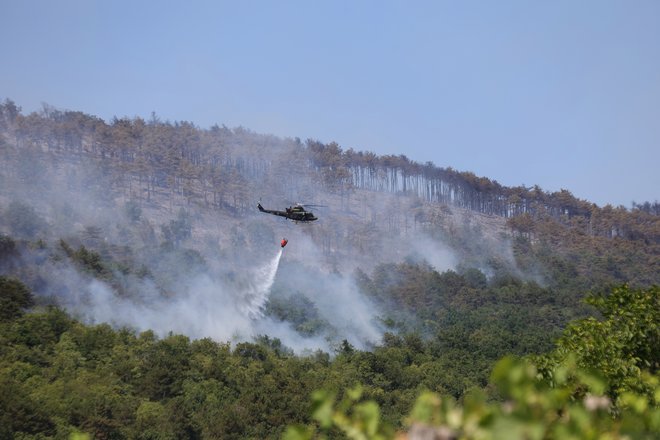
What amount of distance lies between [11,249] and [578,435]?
104757mm

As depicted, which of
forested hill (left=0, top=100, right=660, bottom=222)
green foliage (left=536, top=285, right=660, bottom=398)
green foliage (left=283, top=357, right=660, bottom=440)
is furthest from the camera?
forested hill (left=0, top=100, right=660, bottom=222)

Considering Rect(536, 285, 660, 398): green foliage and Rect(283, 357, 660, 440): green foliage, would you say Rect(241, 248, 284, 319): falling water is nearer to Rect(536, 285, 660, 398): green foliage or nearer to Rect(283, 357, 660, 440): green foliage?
Rect(536, 285, 660, 398): green foliage

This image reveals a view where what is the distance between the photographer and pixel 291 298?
387 ft

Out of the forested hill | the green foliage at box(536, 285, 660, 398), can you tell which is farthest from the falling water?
the green foliage at box(536, 285, 660, 398)

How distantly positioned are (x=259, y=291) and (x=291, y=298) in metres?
4.76

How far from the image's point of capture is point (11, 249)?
10100 centimetres

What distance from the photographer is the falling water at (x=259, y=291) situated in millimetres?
107562

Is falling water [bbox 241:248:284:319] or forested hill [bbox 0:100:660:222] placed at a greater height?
forested hill [bbox 0:100:660:222]

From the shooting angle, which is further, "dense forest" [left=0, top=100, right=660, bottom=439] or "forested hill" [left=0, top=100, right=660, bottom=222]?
"forested hill" [left=0, top=100, right=660, bottom=222]

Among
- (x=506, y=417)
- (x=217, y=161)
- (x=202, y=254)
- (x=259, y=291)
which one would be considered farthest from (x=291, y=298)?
(x=506, y=417)

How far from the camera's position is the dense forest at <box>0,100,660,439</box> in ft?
64.7

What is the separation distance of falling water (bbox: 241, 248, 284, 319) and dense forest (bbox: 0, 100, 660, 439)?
40cm

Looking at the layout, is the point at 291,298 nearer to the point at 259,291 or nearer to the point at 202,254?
the point at 259,291

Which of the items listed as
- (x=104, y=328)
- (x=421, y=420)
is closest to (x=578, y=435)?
(x=421, y=420)
